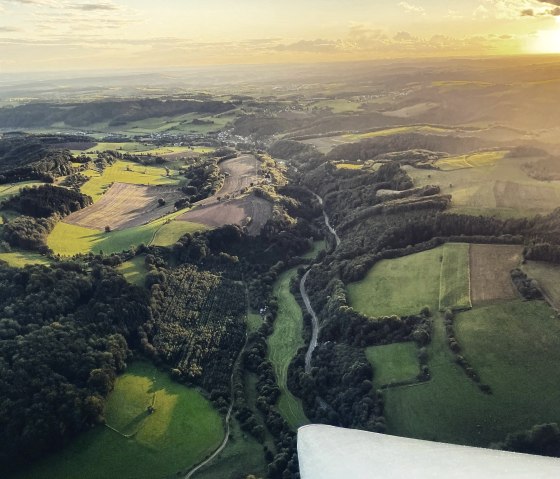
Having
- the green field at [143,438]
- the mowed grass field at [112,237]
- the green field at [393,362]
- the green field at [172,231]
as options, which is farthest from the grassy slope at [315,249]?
the green field at [143,438]

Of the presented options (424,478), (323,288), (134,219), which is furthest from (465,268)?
(134,219)

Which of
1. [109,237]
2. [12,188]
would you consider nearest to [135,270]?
[109,237]

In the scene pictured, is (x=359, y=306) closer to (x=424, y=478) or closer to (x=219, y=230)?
(x=219, y=230)

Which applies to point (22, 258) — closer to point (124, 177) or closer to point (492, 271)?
point (124, 177)

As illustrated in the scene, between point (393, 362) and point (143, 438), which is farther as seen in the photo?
point (393, 362)

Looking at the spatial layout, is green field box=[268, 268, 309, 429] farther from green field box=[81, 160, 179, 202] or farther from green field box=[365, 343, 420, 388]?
green field box=[81, 160, 179, 202]

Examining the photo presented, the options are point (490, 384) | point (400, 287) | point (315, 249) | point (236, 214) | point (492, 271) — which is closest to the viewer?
point (490, 384)

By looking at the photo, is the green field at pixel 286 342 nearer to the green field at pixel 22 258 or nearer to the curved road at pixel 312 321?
the curved road at pixel 312 321
